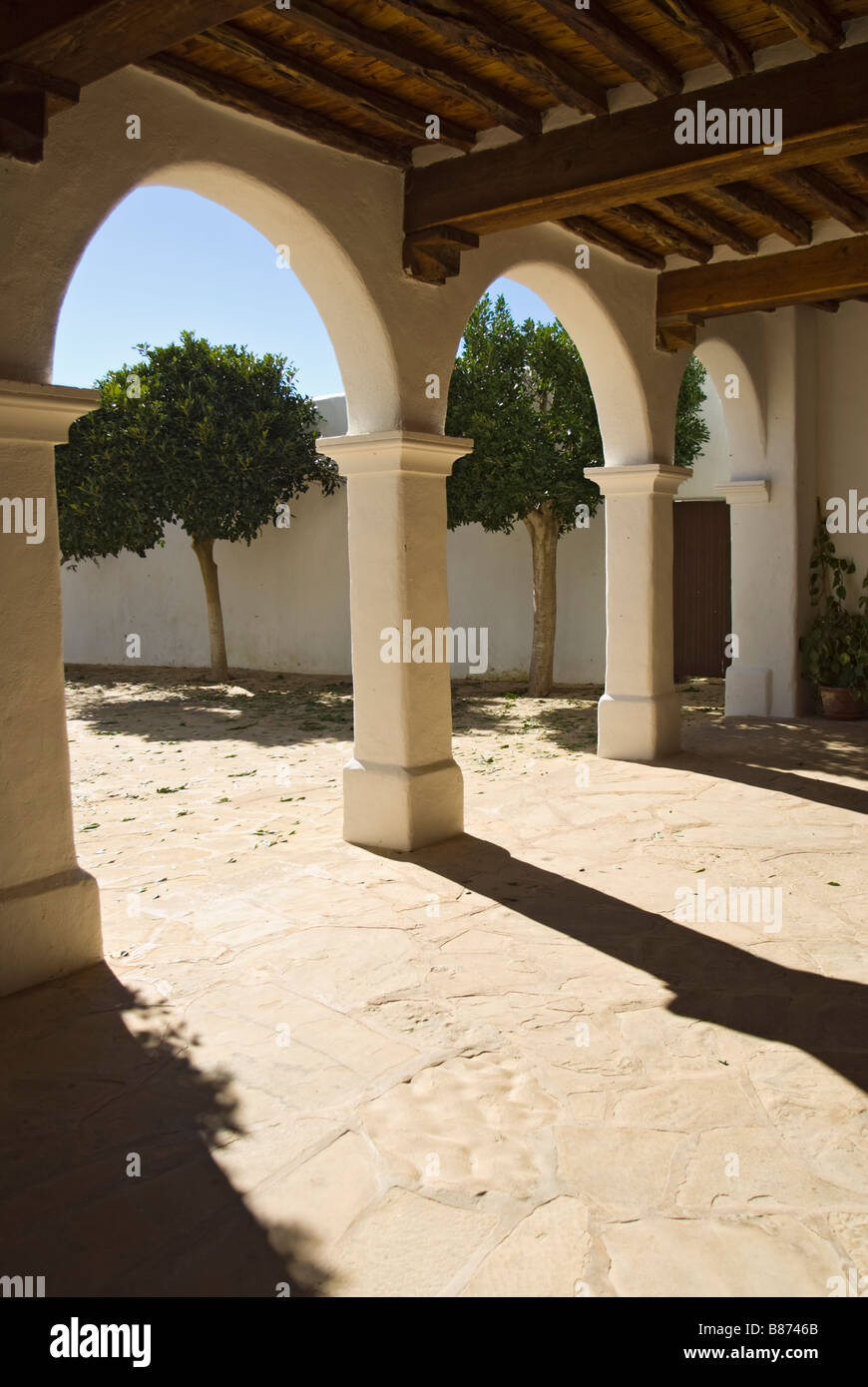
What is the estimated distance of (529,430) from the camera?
11469 millimetres

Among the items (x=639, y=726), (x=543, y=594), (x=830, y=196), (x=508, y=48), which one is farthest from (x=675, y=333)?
(x=543, y=594)

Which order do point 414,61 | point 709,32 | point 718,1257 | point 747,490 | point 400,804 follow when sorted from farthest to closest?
point 747,490
point 400,804
point 414,61
point 709,32
point 718,1257

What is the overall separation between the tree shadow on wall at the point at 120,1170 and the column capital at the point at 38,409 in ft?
6.92

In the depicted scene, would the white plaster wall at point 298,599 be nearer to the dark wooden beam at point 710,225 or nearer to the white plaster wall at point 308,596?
the white plaster wall at point 308,596

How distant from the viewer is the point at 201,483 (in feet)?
43.1

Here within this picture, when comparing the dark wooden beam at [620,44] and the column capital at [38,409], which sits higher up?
the dark wooden beam at [620,44]

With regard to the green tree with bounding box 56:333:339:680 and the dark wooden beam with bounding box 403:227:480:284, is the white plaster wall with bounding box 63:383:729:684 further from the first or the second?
the dark wooden beam with bounding box 403:227:480:284

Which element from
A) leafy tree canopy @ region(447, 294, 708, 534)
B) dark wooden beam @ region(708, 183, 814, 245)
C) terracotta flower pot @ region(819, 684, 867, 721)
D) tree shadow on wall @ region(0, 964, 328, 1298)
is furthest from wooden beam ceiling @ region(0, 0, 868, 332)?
leafy tree canopy @ region(447, 294, 708, 534)

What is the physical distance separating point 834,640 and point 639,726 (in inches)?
107

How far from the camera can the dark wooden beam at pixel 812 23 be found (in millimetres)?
4133

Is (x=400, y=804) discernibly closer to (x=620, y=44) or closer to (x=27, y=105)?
(x=27, y=105)

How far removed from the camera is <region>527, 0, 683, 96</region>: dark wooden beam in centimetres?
415

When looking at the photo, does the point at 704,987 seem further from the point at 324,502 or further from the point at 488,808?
the point at 324,502

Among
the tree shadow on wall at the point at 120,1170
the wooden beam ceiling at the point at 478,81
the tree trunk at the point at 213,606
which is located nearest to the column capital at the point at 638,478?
the wooden beam ceiling at the point at 478,81
